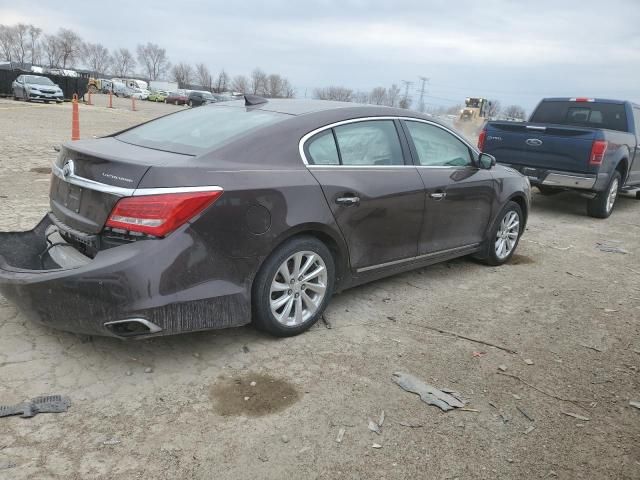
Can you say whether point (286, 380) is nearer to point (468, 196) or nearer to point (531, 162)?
point (468, 196)

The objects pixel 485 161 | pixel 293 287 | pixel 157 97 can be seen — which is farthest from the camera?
pixel 157 97

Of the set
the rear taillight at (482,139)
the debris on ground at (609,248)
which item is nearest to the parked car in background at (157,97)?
the rear taillight at (482,139)

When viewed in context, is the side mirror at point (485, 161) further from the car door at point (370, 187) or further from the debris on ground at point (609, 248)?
the debris on ground at point (609, 248)

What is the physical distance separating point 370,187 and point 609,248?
15.5 feet

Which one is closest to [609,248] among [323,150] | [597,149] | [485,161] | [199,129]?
[597,149]

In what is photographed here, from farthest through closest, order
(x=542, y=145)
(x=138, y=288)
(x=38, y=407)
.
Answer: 1. (x=542, y=145)
2. (x=138, y=288)
3. (x=38, y=407)

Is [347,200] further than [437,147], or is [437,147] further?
[437,147]

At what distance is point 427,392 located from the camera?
10.6 feet

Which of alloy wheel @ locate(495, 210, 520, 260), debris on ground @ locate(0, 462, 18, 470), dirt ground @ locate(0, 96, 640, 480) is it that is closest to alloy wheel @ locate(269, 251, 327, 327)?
dirt ground @ locate(0, 96, 640, 480)

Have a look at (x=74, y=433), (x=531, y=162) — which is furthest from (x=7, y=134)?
(x=74, y=433)

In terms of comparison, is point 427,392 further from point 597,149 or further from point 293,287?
point 597,149

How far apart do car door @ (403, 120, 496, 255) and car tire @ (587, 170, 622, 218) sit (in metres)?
4.66

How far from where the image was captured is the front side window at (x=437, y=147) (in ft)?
15.0

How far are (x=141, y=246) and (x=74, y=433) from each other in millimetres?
971
